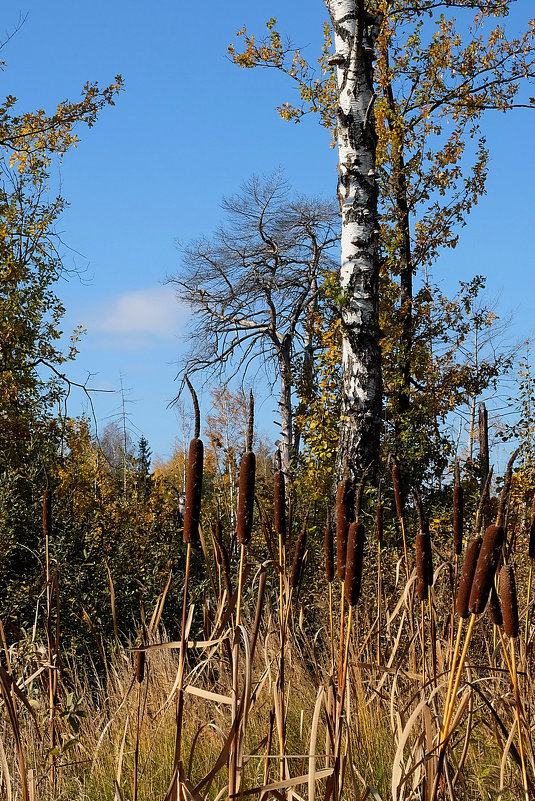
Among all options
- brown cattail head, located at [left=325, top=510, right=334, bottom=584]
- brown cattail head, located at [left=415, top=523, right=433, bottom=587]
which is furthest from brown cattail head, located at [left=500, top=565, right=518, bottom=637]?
brown cattail head, located at [left=325, top=510, right=334, bottom=584]

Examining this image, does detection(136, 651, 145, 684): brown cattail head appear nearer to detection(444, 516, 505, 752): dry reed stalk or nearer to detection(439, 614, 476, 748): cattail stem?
detection(439, 614, 476, 748): cattail stem

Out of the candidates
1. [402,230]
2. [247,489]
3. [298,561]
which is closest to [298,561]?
[298,561]

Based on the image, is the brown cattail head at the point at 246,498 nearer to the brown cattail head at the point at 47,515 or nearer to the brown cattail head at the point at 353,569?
the brown cattail head at the point at 353,569

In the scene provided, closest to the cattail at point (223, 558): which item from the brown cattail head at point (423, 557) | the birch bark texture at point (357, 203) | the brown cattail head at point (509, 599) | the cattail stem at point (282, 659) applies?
the cattail stem at point (282, 659)

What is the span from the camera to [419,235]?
42.1 feet

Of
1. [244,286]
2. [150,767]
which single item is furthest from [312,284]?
[150,767]

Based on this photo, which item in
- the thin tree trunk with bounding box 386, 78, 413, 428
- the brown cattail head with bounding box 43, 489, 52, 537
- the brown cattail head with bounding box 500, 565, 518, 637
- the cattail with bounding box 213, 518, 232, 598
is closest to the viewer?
the brown cattail head with bounding box 500, 565, 518, 637

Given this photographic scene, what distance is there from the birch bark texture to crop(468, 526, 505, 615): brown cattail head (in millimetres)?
6218

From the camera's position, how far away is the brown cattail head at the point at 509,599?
4.77ft

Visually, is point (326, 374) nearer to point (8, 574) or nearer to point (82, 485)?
point (82, 485)

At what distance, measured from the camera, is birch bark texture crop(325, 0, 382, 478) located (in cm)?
762

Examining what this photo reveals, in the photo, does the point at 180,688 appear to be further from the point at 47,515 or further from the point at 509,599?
the point at 47,515

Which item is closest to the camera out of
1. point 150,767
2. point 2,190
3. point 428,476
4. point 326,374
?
point 150,767

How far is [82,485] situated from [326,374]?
292 centimetres
